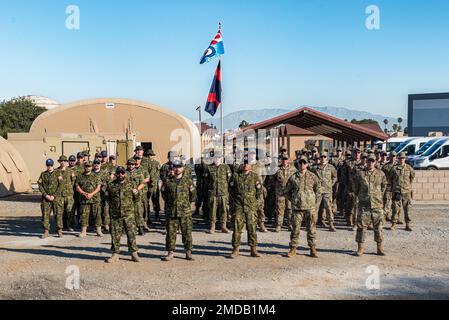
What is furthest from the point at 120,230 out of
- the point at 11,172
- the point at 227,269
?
the point at 11,172

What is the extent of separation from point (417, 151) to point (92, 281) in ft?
84.2

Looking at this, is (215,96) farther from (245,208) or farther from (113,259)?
(113,259)

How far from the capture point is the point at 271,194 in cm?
1177

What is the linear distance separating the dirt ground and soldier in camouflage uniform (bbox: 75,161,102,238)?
1.31ft

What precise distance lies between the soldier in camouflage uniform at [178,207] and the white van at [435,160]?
19.9 meters

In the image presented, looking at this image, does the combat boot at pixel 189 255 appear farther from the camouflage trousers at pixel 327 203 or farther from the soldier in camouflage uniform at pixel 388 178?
the soldier in camouflage uniform at pixel 388 178

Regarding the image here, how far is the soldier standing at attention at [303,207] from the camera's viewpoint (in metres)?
8.50

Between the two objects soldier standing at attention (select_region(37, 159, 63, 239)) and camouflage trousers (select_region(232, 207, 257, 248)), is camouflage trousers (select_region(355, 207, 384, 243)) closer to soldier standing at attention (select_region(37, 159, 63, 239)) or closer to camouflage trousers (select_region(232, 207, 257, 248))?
camouflage trousers (select_region(232, 207, 257, 248))

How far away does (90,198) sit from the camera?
10.4 m

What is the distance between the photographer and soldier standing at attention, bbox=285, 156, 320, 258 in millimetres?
8500

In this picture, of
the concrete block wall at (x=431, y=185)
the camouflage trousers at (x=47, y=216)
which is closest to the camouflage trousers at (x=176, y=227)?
the camouflage trousers at (x=47, y=216)

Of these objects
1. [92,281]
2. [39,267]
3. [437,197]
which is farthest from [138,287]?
[437,197]

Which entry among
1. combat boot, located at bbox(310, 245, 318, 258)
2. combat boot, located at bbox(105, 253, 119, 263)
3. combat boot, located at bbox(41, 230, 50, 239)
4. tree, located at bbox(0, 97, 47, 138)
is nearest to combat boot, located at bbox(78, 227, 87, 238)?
combat boot, located at bbox(41, 230, 50, 239)

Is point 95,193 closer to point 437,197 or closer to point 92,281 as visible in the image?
point 92,281
